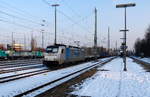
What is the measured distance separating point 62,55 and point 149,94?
68.1ft

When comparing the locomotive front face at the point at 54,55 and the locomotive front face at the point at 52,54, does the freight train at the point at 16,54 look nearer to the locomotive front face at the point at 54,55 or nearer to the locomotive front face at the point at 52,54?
the locomotive front face at the point at 52,54

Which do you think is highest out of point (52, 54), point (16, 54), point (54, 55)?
point (52, 54)

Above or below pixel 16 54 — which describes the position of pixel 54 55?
A: above

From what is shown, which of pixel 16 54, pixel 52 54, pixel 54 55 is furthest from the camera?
pixel 16 54

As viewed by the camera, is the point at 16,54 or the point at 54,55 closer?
the point at 54,55

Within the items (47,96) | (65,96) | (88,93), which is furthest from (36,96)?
(88,93)

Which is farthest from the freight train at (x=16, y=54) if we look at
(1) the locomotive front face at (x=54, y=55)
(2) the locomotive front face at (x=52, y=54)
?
(1) the locomotive front face at (x=54, y=55)

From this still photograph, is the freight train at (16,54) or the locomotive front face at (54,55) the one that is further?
the freight train at (16,54)

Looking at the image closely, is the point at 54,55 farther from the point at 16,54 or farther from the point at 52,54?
the point at 16,54

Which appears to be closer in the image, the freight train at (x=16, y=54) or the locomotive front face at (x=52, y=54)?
the locomotive front face at (x=52, y=54)

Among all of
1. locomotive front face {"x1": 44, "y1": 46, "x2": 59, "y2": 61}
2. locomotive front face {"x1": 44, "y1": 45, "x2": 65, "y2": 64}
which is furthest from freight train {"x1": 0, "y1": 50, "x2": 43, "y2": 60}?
locomotive front face {"x1": 44, "y1": 45, "x2": 65, "y2": 64}

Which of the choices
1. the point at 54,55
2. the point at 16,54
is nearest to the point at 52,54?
the point at 54,55

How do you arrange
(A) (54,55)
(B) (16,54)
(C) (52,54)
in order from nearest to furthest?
(A) (54,55), (C) (52,54), (B) (16,54)

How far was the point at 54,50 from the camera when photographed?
30.1 metres
